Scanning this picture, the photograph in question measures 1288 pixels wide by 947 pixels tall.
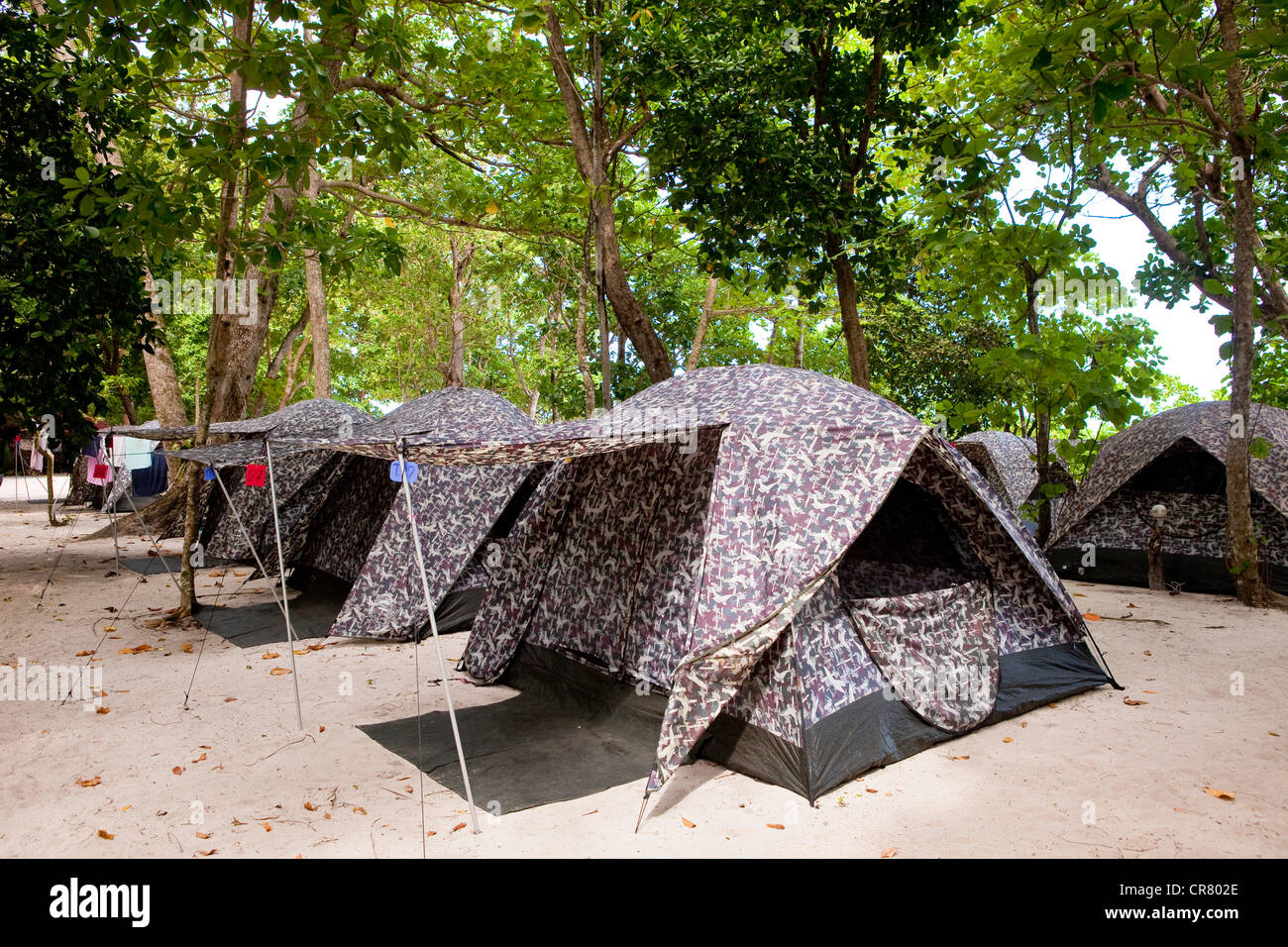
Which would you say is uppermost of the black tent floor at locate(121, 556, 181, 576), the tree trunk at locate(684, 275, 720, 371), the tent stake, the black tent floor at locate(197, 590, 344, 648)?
the tree trunk at locate(684, 275, 720, 371)

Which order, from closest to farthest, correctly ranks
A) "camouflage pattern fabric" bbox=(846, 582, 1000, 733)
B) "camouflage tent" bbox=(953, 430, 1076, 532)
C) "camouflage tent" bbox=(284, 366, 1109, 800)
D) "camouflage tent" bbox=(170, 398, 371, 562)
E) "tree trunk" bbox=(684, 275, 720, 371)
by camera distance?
"camouflage tent" bbox=(284, 366, 1109, 800) → "camouflage pattern fabric" bbox=(846, 582, 1000, 733) → "camouflage tent" bbox=(170, 398, 371, 562) → "camouflage tent" bbox=(953, 430, 1076, 532) → "tree trunk" bbox=(684, 275, 720, 371)

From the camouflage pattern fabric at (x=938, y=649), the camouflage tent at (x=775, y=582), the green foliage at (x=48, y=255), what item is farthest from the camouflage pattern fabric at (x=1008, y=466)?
the green foliage at (x=48, y=255)

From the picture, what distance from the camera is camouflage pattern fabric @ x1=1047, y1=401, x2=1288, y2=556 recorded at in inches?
333

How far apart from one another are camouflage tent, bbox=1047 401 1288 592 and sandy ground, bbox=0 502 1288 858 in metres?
2.58

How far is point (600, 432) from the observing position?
14.6ft

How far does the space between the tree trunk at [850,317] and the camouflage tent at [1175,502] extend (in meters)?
3.29

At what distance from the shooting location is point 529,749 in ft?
15.3

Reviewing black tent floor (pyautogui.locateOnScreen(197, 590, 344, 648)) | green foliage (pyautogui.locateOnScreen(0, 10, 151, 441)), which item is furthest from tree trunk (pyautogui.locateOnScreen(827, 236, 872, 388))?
green foliage (pyautogui.locateOnScreen(0, 10, 151, 441))

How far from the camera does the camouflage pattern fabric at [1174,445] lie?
27.8 ft

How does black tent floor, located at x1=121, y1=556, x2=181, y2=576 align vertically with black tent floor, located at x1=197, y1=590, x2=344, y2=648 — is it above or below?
above

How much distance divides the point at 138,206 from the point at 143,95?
3.89ft

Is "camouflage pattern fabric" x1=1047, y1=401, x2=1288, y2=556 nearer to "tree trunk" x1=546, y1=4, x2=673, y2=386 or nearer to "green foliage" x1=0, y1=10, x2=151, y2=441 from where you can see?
"tree trunk" x1=546, y1=4, x2=673, y2=386

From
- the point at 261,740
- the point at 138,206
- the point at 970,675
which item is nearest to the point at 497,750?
the point at 261,740

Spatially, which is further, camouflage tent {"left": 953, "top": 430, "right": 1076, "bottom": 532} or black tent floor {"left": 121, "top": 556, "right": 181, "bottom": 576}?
camouflage tent {"left": 953, "top": 430, "right": 1076, "bottom": 532}
